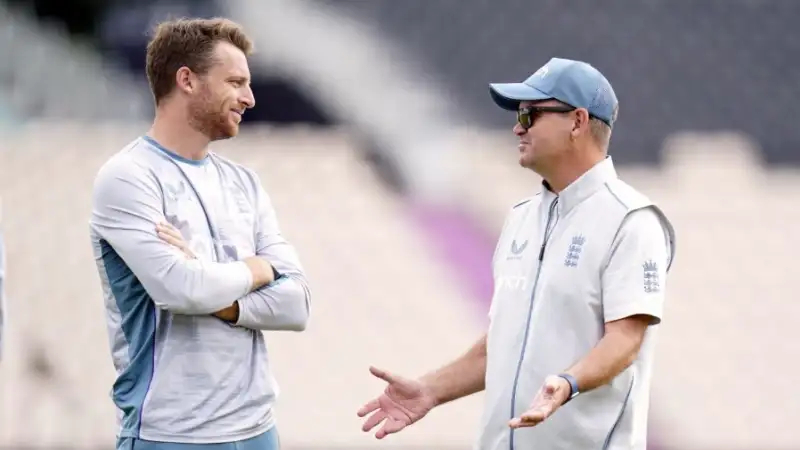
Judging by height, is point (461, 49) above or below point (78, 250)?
above

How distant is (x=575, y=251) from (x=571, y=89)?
36 centimetres

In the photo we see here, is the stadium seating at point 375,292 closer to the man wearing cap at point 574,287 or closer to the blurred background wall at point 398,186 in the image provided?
the blurred background wall at point 398,186

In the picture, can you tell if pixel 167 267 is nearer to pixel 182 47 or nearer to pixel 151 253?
pixel 151 253

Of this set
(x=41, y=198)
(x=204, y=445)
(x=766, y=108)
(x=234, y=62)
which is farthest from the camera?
(x=766, y=108)

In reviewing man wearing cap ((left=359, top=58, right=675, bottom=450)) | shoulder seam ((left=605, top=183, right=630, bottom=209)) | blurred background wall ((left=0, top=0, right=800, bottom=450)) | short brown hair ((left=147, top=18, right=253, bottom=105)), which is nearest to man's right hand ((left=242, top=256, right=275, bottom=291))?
man wearing cap ((left=359, top=58, right=675, bottom=450))

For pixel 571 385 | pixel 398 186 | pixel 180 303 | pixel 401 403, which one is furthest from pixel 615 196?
pixel 398 186

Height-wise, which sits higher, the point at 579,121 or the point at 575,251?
the point at 579,121

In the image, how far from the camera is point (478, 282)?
22.1 feet

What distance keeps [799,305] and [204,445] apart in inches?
195

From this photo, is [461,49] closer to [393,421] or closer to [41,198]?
[41,198]

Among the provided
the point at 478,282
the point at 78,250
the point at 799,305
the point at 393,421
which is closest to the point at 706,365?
the point at 799,305

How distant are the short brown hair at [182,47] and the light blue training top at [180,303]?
156 millimetres

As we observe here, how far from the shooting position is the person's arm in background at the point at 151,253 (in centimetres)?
268

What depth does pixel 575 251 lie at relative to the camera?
2719 millimetres
